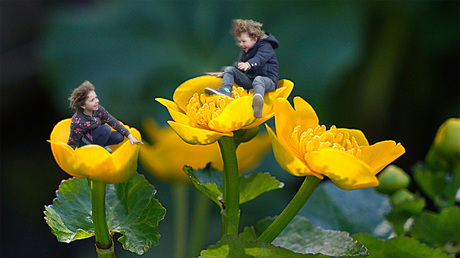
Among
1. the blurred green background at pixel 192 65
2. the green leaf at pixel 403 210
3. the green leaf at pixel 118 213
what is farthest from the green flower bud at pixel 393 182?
the blurred green background at pixel 192 65

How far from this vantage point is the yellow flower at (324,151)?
1.23 ft

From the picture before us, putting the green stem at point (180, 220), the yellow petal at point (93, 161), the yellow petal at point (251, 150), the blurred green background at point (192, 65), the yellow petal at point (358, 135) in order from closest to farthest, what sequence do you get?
the yellow petal at point (93, 161) → the yellow petal at point (358, 135) → the yellow petal at point (251, 150) → the green stem at point (180, 220) → the blurred green background at point (192, 65)

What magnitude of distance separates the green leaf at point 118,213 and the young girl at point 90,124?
77mm

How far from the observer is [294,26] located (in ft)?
4.96

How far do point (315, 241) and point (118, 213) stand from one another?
7.9 inches

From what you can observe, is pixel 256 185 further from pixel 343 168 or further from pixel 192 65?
pixel 192 65

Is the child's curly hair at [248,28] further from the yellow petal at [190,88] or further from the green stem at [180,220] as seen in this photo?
the green stem at [180,220]

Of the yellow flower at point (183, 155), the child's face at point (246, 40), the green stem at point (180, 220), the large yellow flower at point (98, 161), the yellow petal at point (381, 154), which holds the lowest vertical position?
the green stem at point (180, 220)

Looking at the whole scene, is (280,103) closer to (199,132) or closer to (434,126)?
(199,132)

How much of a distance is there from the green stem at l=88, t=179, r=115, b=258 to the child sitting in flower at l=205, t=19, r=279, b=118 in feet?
0.40

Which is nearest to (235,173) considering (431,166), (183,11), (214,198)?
(214,198)

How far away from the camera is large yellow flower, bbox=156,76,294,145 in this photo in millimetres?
388

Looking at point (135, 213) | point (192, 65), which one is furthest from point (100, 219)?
point (192, 65)

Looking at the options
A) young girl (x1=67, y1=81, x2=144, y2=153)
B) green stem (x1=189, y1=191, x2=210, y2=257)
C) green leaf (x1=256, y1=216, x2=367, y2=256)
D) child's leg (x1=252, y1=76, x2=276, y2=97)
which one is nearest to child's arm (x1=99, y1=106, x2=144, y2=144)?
young girl (x1=67, y1=81, x2=144, y2=153)
